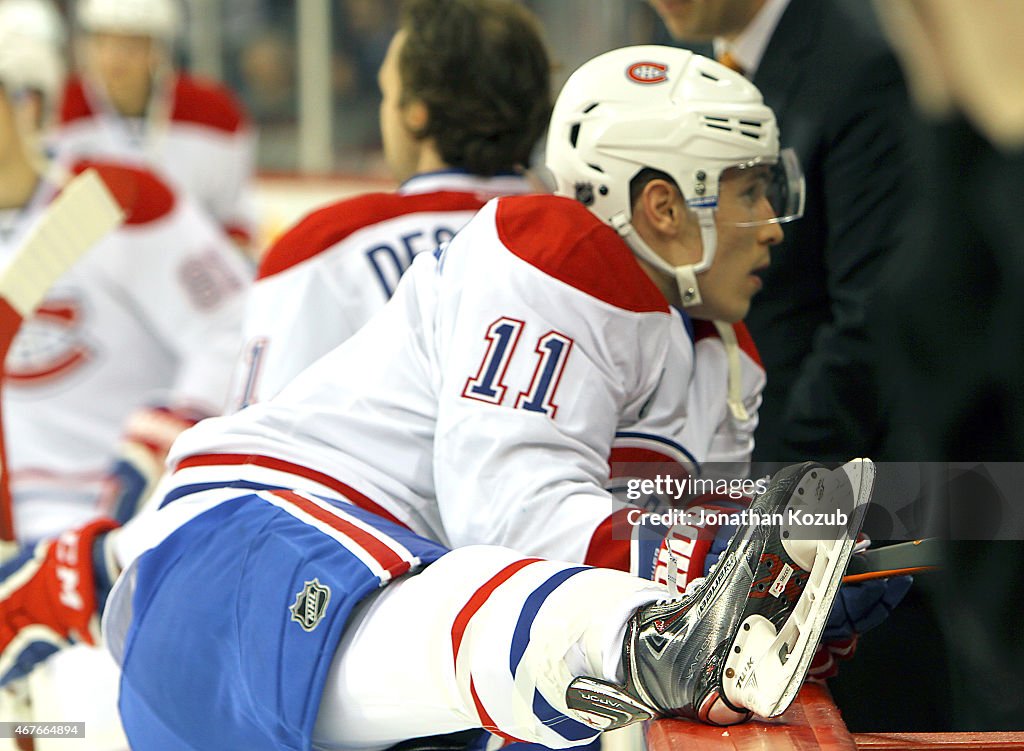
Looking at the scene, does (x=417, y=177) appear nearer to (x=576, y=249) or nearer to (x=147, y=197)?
(x=576, y=249)

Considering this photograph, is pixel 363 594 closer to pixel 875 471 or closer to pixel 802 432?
pixel 875 471

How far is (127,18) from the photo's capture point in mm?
4422

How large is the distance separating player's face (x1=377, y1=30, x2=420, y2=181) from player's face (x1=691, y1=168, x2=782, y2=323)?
532mm

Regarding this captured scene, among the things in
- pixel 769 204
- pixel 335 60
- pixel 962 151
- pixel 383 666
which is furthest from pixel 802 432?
pixel 335 60

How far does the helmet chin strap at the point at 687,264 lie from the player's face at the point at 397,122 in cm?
49

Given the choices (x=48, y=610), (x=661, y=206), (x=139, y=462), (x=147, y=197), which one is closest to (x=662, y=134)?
(x=661, y=206)

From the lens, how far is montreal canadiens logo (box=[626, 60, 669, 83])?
1.49 m

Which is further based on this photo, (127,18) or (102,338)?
(127,18)

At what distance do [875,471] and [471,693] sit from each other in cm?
37

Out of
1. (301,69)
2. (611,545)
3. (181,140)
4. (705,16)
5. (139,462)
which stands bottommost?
(301,69)

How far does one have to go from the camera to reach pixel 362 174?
23.7 feet


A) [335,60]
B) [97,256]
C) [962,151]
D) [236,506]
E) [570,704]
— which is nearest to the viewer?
[962,151]

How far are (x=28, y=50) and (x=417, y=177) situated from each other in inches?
86.1

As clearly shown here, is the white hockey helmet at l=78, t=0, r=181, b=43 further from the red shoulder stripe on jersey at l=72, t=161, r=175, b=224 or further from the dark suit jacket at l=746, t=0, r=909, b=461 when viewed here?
the dark suit jacket at l=746, t=0, r=909, b=461
